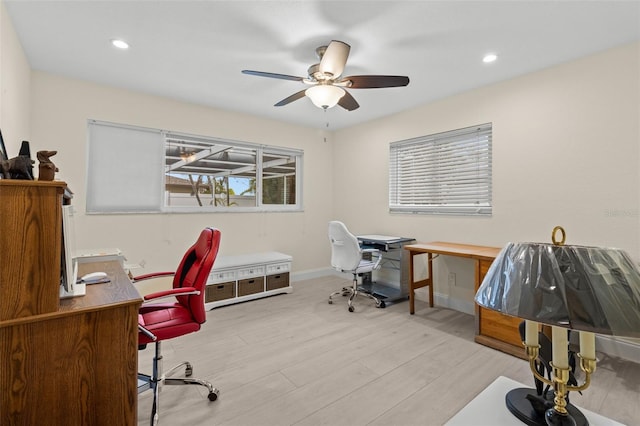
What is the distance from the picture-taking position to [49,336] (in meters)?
1.05

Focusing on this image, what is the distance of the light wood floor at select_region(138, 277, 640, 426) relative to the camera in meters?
1.74

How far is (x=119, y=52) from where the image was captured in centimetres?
254

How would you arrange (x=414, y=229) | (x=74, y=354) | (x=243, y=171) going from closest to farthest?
1. (x=74, y=354)
2. (x=414, y=229)
3. (x=243, y=171)

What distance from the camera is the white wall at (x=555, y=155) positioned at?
2416 millimetres

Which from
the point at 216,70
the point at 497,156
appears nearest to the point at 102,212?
the point at 216,70

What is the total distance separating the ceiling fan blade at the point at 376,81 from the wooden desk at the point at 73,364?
7.23ft

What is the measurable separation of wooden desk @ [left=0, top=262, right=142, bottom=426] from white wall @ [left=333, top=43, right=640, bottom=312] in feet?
11.0

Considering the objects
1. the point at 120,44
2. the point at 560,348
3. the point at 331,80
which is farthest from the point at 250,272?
the point at 560,348

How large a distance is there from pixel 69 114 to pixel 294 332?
329 cm

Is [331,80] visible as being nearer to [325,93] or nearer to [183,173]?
[325,93]

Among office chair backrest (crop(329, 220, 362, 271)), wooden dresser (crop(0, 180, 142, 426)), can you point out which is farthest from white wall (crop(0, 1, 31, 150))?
office chair backrest (crop(329, 220, 362, 271))

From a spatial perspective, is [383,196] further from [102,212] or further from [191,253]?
[102,212]

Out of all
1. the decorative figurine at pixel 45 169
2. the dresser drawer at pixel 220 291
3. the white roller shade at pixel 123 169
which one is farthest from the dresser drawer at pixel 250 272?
the decorative figurine at pixel 45 169

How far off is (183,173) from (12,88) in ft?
5.83
